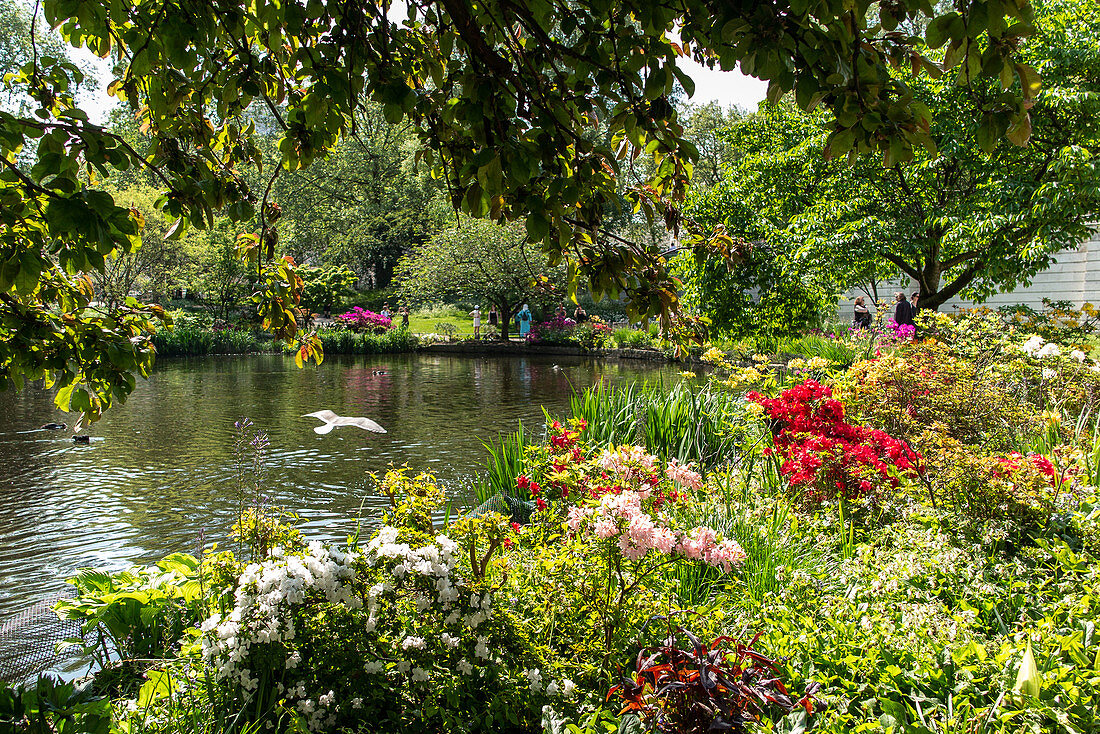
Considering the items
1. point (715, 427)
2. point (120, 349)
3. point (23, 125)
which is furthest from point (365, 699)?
point (715, 427)

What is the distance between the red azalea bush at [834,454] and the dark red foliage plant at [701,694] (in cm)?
208

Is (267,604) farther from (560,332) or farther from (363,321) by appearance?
(363,321)

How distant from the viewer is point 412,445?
9.09 meters

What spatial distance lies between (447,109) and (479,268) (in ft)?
78.0

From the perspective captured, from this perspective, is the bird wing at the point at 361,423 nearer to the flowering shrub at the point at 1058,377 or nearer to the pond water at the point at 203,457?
the pond water at the point at 203,457

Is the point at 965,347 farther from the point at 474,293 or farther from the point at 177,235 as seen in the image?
the point at 474,293

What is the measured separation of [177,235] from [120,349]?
0.38 metres

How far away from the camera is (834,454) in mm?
3990

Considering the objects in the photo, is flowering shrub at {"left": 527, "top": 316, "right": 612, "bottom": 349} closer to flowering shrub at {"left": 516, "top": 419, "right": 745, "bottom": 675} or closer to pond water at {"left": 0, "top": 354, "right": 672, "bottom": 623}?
pond water at {"left": 0, "top": 354, "right": 672, "bottom": 623}

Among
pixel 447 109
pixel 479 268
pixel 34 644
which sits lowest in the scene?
pixel 34 644

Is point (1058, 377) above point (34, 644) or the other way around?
above

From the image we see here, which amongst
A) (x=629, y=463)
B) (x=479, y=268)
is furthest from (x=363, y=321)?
(x=629, y=463)

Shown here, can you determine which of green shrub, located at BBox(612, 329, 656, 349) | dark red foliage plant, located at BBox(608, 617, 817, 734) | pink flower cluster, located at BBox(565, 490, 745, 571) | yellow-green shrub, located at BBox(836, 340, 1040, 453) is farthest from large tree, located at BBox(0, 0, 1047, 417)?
green shrub, located at BBox(612, 329, 656, 349)

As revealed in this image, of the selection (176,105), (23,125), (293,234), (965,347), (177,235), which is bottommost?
(965,347)
